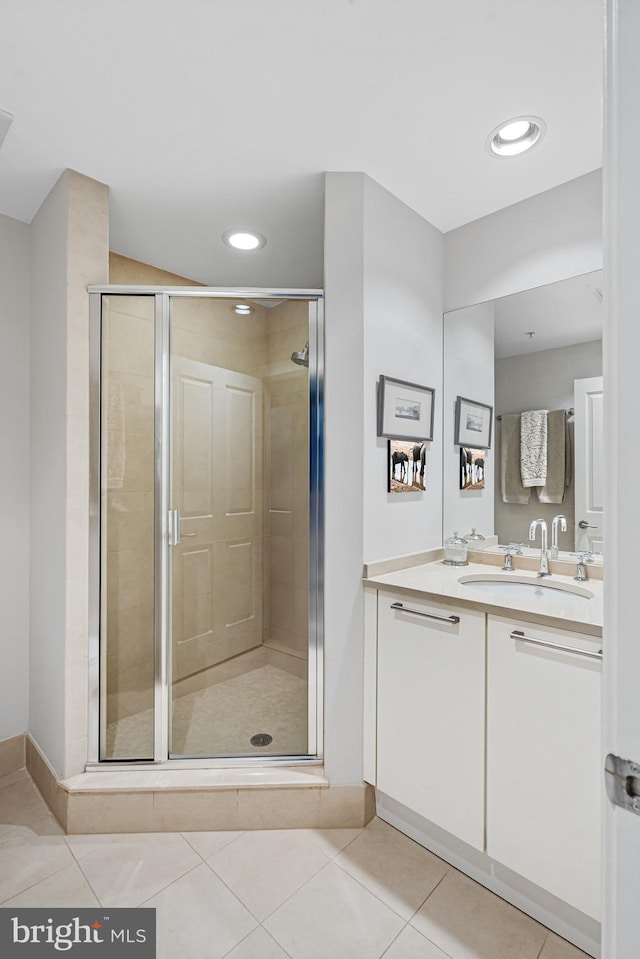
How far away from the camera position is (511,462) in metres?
2.12

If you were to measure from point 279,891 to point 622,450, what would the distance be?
5.49 ft

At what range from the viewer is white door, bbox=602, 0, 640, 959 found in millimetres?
580

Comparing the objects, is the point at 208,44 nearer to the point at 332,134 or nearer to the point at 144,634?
the point at 332,134

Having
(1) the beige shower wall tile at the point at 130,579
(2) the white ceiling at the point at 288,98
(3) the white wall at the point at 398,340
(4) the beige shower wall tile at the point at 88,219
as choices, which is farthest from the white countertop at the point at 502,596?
(4) the beige shower wall tile at the point at 88,219

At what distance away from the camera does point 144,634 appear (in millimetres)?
1924

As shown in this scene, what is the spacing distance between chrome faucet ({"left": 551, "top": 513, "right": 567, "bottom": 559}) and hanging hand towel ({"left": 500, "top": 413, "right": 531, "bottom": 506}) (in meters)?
0.15

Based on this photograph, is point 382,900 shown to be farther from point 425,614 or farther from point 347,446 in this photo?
point 347,446

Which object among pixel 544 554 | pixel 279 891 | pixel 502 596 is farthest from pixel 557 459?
pixel 279 891

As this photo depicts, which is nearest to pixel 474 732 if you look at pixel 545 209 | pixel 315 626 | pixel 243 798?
pixel 315 626

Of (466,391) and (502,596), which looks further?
(466,391)

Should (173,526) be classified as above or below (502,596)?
above

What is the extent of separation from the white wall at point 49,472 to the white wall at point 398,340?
3.85 feet

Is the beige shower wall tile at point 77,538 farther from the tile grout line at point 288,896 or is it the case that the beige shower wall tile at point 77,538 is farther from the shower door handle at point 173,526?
the tile grout line at point 288,896

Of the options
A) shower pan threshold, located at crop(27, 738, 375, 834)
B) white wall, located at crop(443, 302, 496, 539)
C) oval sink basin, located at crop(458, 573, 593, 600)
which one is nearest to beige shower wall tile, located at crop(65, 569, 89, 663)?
shower pan threshold, located at crop(27, 738, 375, 834)
